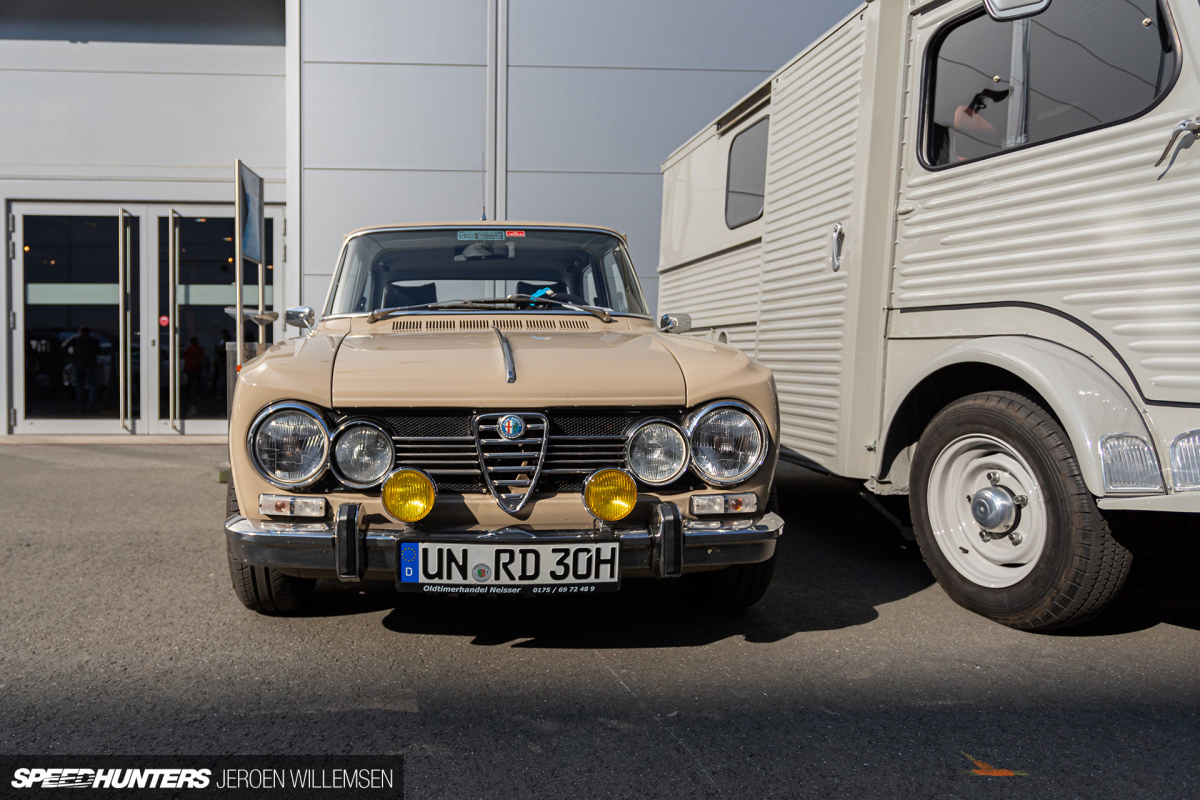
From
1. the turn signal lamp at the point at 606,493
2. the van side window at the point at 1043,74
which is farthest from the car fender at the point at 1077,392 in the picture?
the turn signal lamp at the point at 606,493

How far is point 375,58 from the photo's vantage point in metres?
8.83

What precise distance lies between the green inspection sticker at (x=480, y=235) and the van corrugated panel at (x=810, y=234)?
168cm

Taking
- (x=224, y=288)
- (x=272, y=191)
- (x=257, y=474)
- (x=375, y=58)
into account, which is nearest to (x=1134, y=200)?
(x=257, y=474)

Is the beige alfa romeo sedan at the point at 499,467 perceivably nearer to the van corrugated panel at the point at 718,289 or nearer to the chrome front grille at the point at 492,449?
the chrome front grille at the point at 492,449

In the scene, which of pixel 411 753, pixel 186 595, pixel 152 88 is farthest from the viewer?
pixel 152 88

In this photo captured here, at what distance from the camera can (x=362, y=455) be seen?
2645 mm

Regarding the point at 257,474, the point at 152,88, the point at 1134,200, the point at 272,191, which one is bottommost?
the point at 257,474

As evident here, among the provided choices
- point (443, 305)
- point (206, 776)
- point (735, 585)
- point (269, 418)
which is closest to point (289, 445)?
point (269, 418)

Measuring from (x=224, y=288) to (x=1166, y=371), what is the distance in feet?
32.3

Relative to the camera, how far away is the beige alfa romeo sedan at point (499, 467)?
2.54 meters

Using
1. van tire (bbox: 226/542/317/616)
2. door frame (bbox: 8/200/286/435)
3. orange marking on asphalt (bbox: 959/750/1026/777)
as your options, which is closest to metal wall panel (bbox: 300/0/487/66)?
door frame (bbox: 8/200/286/435)

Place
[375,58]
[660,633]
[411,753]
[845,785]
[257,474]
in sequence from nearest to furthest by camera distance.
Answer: [845,785]
[411,753]
[257,474]
[660,633]
[375,58]

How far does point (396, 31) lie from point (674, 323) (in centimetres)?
650

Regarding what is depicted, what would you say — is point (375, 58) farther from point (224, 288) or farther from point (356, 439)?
point (356, 439)
